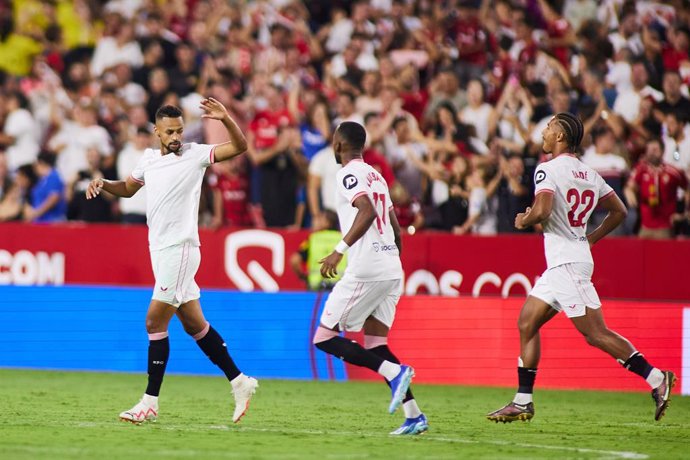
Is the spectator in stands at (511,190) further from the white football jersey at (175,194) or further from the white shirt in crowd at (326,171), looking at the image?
the white football jersey at (175,194)

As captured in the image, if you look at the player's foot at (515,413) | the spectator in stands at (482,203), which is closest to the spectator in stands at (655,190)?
the spectator in stands at (482,203)

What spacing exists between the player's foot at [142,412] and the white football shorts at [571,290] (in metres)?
3.19

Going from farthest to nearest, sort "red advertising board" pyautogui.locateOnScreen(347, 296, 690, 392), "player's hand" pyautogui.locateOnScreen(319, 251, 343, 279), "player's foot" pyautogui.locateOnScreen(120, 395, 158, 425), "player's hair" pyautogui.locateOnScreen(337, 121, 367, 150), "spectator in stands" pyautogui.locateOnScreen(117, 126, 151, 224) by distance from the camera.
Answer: "spectator in stands" pyautogui.locateOnScreen(117, 126, 151, 224)
"red advertising board" pyautogui.locateOnScreen(347, 296, 690, 392)
"player's foot" pyautogui.locateOnScreen(120, 395, 158, 425)
"player's hair" pyautogui.locateOnScreen(337, 121, 367, 150)
"player's hand" pyautogui.locateOnScreen(319, 251, 343, 279)

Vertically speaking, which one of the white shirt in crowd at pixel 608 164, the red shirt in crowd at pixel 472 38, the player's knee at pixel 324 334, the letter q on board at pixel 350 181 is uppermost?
the red shirt in crowd at pixel 472 38

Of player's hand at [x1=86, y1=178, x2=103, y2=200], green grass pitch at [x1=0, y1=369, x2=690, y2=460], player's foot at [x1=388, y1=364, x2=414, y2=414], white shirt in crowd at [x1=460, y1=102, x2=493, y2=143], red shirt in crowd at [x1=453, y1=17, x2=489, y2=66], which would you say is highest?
red shirt in crowd at [x1=453, y1=17, x2=489, y2=66]

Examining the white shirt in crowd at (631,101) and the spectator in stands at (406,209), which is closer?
the spectator in stands at (406,209)

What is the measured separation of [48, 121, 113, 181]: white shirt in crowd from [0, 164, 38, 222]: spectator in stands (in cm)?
45

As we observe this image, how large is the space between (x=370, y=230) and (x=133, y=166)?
9.59 m

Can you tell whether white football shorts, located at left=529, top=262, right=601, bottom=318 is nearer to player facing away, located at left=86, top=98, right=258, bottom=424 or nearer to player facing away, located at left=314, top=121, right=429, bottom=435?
player facing away, located at left=314, top=121, right=429, bottom=435

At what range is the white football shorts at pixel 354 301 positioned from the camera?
9.39 m

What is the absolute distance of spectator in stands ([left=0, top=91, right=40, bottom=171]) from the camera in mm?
19828

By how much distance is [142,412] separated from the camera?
9.88 m

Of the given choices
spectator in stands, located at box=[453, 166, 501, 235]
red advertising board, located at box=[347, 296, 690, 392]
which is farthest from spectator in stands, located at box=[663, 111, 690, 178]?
red advertising board, located at box=[347, 296, 690, 392]

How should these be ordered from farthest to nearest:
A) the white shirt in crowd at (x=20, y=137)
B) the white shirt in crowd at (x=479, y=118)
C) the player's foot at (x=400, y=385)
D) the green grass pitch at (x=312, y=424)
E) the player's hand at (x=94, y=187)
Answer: the white shirt in crowd at (x=20, y=137), the white shirt in crowd at (x=479, y=118), the player's hand at (x=94, y=187), the player's foot at (x=400, y=385), the green grass pitch at (x=312, y=424)
